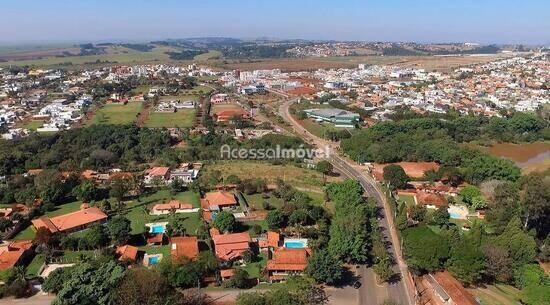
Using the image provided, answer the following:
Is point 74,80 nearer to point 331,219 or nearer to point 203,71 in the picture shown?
point 203,71

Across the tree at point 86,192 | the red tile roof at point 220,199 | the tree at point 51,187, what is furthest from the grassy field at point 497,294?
the tree at point 51,187

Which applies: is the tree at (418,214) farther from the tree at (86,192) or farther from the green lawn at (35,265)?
the tree at (86,192)

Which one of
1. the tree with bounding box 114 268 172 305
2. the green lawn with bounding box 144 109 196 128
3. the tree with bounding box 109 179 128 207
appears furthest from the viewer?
the green lawn with bounding box 144 109 196 128

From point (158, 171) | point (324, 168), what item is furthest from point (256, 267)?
point (158, 171)

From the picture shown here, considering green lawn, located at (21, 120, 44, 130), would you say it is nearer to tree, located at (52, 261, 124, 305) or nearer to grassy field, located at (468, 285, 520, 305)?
tree, located at (52, 261, 124, 305)

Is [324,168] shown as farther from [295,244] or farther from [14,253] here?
[14,253]

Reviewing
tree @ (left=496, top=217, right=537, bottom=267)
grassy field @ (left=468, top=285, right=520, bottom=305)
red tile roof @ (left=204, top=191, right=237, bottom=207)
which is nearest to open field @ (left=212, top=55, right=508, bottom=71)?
red tile roof @ (left=204, top=191, right=237, bottom=207)

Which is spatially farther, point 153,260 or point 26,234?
point 26,234

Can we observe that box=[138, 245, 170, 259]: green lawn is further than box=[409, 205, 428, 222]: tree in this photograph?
No
